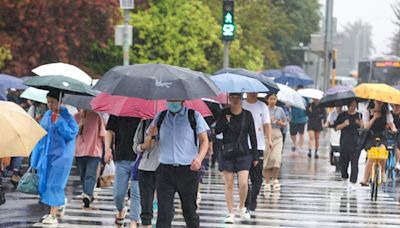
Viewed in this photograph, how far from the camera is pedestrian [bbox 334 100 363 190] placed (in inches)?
760

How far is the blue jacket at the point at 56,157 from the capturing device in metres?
13.8

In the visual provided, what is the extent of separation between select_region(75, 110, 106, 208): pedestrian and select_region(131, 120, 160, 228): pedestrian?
312 centimetres

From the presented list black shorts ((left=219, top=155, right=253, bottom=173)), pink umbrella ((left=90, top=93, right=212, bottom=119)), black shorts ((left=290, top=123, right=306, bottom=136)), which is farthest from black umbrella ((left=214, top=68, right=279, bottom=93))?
black shorts ((left=290, top=123, right=306, bottom=136))

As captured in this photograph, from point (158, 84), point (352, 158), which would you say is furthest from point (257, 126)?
point (158, 84)

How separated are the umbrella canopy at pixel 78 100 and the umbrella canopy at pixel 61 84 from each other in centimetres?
98

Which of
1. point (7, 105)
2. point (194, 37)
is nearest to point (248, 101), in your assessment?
point (7, 105)

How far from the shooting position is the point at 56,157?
1382 centimetres

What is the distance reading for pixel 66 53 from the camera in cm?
3059

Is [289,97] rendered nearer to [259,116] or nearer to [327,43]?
[259,116]

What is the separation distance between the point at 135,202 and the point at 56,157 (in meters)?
1.51

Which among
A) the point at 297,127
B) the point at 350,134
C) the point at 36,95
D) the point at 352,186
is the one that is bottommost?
the point at 297,127

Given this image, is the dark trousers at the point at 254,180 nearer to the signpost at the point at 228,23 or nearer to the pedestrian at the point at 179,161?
the pedestrian at the point at 179,161

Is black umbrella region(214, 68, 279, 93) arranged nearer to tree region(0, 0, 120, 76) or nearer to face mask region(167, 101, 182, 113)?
face mask region(167, 101, 182, 113)

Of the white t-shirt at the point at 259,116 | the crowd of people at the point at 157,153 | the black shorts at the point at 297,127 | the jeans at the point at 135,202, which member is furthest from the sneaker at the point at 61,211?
the black shorts at the point at 297,127
